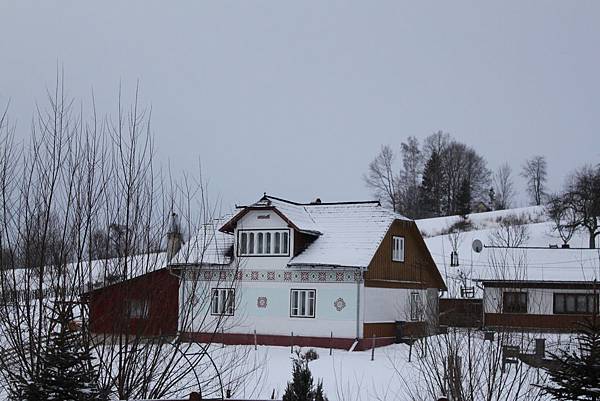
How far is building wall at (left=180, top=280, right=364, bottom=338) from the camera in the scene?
32375 millimetres

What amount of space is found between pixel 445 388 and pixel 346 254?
2256 centimetres

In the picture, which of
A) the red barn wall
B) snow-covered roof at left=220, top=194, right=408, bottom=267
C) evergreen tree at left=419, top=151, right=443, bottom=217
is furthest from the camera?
evergreen tree at left=419, top=151, right=443, bottom=217

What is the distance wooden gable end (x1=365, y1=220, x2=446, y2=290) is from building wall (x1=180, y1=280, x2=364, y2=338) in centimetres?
140

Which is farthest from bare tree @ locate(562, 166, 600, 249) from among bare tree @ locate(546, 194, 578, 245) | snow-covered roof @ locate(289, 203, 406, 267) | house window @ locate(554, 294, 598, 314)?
snow-covered roof @ locate(289, 203, 406, 267)

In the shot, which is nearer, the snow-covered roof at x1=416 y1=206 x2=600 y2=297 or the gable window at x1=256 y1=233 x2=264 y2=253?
the gable window at x1=256 y1=233 x2=264 y2=253

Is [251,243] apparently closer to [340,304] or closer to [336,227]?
[336,227]

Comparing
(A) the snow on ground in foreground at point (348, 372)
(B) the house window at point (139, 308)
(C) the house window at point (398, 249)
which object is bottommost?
(A) the snow on ground in foreground at point (348, 372)

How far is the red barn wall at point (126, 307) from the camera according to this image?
9336 millimetres

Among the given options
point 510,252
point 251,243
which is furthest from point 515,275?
point 510,252

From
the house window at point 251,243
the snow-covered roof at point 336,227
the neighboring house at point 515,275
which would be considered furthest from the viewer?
the house window at point 251,243

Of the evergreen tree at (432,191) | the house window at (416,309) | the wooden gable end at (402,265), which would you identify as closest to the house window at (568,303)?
the wooden gable end at (402,265)

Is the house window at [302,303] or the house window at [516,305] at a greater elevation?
the house window at [516,305]

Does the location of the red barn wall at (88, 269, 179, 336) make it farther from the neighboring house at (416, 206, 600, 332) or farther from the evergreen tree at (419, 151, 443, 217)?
the evergreen tree at (419, 151, 443, 217)

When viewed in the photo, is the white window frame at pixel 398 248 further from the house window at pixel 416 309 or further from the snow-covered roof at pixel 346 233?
the house window at pixel 416 309
